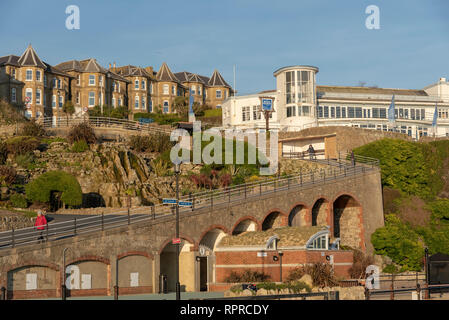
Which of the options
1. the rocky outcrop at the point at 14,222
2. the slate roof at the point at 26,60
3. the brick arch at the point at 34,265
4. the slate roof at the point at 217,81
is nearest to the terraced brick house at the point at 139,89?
the slate roof at the point at 217,81

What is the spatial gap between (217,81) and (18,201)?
7128 centimetres

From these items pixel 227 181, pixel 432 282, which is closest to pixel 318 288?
pixel 432 282

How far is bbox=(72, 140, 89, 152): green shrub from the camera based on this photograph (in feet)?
161

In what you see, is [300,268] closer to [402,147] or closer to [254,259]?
[254,259]

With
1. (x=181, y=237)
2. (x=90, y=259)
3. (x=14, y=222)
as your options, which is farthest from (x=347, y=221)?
(x=14, y=222)

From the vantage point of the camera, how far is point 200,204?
36.1m

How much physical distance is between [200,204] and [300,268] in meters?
7.21

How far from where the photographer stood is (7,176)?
40.8 meters

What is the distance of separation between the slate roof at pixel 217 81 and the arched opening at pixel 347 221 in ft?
206

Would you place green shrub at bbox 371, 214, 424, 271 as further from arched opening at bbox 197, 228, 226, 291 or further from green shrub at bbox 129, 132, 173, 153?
green shrub at bbox 129, 132, 173, 153

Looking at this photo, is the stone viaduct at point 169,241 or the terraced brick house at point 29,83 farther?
the terraced brick house at point 29,83

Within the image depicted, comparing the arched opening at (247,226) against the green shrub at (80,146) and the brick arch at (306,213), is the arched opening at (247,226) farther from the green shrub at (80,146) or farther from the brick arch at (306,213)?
the green shrub at (80,146)

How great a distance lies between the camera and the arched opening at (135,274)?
30.1 meters
